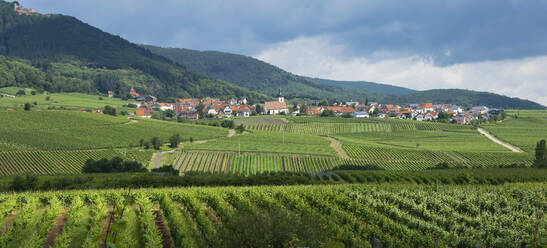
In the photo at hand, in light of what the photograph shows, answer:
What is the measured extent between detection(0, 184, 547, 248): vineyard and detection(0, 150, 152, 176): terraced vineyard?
4160cm

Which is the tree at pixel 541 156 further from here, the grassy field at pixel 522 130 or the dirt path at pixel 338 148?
the dirt path at pixel 338 148

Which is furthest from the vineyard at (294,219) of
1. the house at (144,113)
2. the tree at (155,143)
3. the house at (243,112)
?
the house at (243,112)

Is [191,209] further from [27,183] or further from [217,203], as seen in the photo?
[27,183]

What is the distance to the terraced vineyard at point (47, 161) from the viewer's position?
64.1 m

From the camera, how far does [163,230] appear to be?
22656 mm

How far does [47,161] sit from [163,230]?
59.4m

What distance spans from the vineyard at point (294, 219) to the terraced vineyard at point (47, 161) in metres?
41.6

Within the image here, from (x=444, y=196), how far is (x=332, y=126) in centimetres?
11374

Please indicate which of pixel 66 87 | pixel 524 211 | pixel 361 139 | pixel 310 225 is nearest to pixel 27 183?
pixel 310 225

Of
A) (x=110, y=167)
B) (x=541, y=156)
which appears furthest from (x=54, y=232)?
(x=541, y=156)

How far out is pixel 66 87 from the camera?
19700 cm

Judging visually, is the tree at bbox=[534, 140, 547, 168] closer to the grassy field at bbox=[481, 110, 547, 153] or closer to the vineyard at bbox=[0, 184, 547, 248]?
the grassy field at bbox=[481, 110, 547, 153]

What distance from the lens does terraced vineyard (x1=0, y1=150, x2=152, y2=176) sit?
64.1 metres

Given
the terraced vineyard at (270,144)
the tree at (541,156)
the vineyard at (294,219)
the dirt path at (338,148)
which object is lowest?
the dirt path at (338,148)
